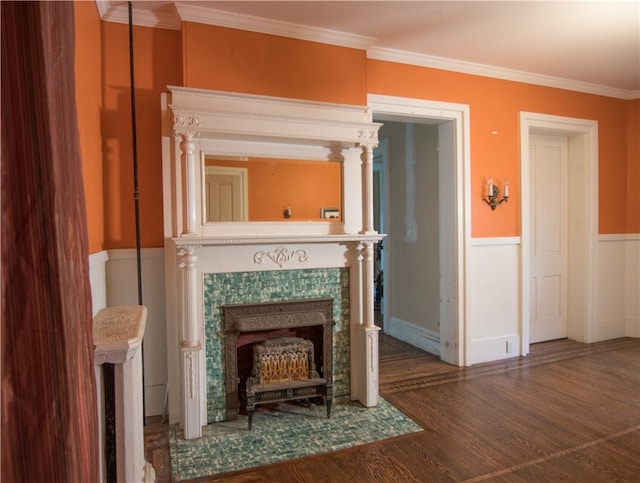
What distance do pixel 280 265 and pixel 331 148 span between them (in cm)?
95

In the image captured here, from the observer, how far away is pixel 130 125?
8.40 ft

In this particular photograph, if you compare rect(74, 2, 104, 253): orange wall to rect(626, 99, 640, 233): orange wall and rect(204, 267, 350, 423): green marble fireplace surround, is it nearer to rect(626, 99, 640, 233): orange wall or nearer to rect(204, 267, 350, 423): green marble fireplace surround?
rect(204, 267, 350, 423): green marble fireplace surround

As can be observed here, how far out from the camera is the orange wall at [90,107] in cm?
183

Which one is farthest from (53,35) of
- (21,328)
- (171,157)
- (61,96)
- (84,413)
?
(171,157)

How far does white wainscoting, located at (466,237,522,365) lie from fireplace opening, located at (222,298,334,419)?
1.55 m

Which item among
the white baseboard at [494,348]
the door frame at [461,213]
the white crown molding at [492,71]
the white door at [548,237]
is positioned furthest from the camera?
the white door at [548,237]

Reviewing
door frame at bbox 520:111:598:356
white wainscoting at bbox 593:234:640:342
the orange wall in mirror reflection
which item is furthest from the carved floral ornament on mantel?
white wainscoting at bbox 593:234:640:342

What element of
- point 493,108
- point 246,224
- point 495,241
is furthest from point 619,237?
point 246,224

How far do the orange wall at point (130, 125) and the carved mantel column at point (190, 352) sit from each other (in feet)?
1.31

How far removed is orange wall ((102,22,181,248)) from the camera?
2514 mm

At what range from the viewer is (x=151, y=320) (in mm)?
2643

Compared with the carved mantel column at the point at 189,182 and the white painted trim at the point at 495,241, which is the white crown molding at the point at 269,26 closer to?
the carved mantel column at the point at 189,182

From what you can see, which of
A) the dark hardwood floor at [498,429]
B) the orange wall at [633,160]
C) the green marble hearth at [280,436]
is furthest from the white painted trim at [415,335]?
the orange wall at [633,160]

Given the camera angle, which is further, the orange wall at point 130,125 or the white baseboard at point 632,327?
the white baseboard at point 632,327
